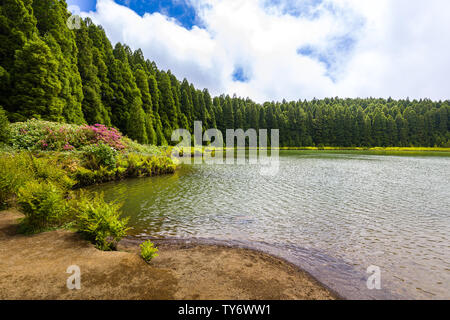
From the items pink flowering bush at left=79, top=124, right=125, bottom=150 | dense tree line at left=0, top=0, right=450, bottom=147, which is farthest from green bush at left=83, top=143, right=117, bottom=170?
dense tree line at left=0, top=0, right=450, bottom=147

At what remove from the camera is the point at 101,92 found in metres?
31.3

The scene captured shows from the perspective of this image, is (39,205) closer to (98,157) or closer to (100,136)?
(98,157)

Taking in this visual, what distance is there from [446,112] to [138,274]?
104 m

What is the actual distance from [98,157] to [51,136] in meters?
3.75

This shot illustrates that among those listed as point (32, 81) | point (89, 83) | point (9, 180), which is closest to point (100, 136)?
point (32, 81)

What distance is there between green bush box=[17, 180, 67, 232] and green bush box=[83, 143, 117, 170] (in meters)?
8.59

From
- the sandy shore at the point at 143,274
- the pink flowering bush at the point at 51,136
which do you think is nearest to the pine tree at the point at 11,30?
the pink flowering bush at the point at 51,136

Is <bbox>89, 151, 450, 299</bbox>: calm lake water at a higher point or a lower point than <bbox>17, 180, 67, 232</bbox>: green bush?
lower

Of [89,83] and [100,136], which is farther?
[89,83]

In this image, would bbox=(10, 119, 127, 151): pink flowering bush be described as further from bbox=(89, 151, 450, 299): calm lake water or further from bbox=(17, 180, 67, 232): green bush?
bbox=(17, 180, 67, 232): green bush

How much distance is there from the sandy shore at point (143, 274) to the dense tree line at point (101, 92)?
1676 centimetres

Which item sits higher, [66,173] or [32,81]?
[32,81]

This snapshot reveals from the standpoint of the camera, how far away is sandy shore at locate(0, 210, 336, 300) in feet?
11.1
